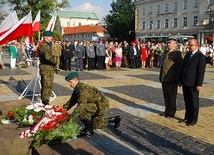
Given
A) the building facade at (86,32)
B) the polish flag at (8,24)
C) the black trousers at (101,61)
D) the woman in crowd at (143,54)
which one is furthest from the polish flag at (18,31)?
the building facade at (86,32)

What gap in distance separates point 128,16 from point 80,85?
261 feet

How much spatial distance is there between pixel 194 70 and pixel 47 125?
335cm

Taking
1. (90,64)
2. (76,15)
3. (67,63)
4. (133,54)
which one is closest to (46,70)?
(67,63)

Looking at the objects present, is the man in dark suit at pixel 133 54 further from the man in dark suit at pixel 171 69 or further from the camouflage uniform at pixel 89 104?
the camouflage uniform at pixel 89 104

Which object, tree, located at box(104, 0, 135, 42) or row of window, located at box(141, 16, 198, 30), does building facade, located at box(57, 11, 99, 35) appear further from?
row of window, located at box(141, 16, 198, 30)

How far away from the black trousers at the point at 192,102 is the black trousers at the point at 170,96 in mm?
377

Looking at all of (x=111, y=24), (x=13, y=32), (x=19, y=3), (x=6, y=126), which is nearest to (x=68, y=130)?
(x=6, y=126)

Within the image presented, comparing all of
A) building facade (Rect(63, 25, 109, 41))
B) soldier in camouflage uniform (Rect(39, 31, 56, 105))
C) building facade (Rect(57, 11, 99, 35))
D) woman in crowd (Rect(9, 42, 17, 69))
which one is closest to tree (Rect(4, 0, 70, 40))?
woman in crowd (Rect(9, 42, 17, 69))

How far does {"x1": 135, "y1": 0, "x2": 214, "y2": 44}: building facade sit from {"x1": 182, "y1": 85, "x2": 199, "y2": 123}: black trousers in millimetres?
48430

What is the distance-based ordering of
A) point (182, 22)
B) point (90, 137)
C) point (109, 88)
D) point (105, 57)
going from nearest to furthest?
point (90, 137)
point (109, 88)
point (105, 57)
point (182, 22)

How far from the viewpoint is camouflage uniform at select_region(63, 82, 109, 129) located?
4.80 m

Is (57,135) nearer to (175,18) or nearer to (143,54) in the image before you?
(143,54)

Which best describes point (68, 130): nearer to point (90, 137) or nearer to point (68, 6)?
point (90, 137)

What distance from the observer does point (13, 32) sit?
26.0 ft
